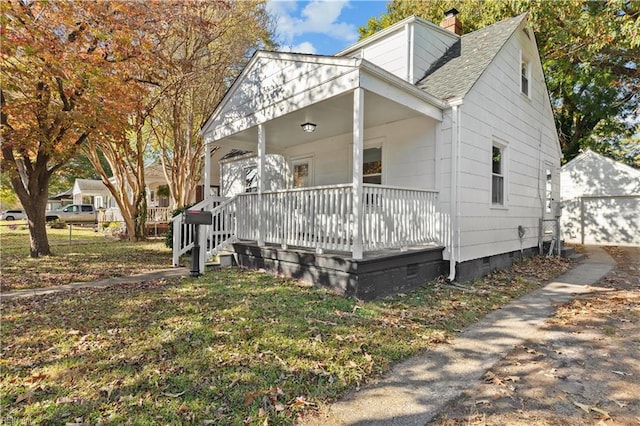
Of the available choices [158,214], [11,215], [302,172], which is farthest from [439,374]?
[11,215]

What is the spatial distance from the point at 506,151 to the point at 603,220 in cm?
1043

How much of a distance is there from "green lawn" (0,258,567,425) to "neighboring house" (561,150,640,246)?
13.1m

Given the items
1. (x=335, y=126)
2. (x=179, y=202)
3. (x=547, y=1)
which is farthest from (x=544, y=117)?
(x=179, y=202)

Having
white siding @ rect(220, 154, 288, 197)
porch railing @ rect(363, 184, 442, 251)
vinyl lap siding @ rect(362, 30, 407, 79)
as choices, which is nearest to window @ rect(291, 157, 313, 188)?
white siding @ rect(220, 154, 288, 197)

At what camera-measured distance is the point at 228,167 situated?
1280 cm

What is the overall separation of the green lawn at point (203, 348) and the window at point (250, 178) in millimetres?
6019

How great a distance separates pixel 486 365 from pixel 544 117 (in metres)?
10.3

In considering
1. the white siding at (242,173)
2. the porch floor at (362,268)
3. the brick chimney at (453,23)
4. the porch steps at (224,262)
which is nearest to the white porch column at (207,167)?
the porch steps at (224,262)

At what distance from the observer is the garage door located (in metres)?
14.1

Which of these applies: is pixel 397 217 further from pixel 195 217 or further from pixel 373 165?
pixel 195 217

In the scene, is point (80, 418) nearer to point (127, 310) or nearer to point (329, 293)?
point (127, 310)

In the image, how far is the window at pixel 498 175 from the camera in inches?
320

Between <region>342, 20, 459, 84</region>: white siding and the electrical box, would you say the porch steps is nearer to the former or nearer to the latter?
<region>342, 20, 459, 84</region>: white siding

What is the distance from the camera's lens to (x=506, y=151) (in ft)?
27.6
